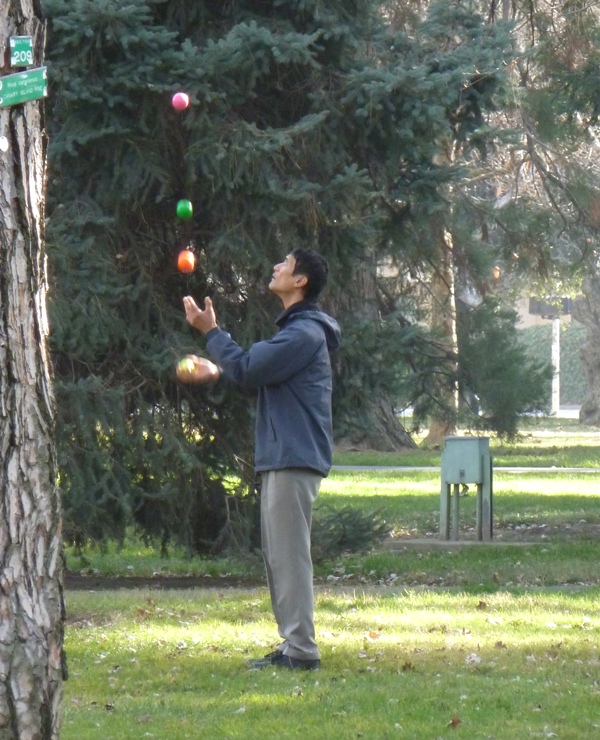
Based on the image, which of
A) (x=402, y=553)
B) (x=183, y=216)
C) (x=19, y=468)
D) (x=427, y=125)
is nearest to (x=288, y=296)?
(x=19, y=468)

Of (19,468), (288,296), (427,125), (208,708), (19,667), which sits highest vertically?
(427,125)

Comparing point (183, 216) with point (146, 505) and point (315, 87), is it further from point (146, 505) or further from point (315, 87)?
point (146, 505)

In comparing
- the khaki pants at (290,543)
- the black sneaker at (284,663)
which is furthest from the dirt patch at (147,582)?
the khaki pants at (290,543)

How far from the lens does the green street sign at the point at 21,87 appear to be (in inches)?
156

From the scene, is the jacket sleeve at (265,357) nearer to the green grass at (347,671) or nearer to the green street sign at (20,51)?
the green grass at (347,671)

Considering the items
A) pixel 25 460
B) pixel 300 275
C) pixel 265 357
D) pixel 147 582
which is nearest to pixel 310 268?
pixel 300 275

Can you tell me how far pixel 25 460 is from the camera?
3.87 meters

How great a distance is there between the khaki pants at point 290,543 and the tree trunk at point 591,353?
32320 mm

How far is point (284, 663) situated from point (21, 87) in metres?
3.17

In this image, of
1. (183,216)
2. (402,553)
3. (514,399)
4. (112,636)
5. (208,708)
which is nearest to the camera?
(208,708)

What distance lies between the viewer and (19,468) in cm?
385

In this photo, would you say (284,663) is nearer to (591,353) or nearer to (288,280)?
(288,280)

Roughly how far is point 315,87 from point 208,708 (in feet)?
18.6

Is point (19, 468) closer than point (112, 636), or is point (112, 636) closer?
point (19, 468)
